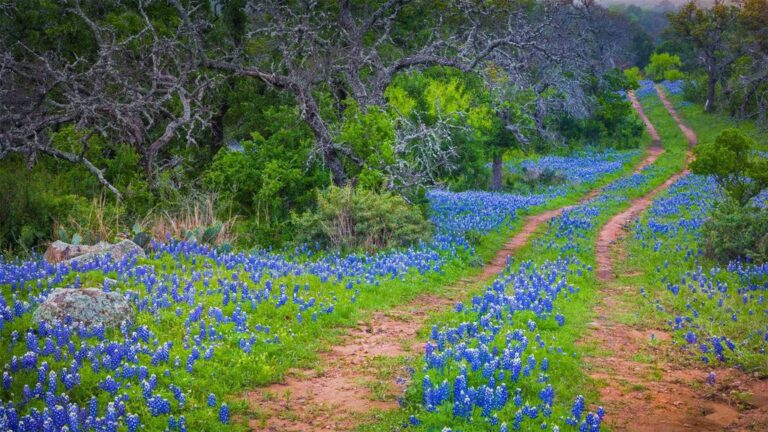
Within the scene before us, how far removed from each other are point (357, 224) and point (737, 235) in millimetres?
7893

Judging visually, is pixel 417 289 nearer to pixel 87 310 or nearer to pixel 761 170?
pixel 87 310

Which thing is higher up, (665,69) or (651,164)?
(665,69)

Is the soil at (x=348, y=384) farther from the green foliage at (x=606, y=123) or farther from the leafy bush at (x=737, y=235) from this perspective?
the green foliage at (x=606, y=123)

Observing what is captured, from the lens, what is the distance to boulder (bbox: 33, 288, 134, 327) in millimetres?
8164

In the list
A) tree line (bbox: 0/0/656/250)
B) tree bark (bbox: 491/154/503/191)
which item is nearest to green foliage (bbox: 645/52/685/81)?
tree bark (bbox: 491/154/503/191)

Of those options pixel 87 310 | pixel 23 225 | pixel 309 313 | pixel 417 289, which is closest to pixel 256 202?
pixel 23 225

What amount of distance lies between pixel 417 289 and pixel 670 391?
5022 millimetres

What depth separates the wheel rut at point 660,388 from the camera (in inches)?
279

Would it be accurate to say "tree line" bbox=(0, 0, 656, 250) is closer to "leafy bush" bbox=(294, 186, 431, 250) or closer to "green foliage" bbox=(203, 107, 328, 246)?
"green foliage" bbox=(203, 107, 328, 246)

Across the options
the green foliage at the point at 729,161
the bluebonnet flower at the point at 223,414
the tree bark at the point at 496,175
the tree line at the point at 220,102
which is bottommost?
the bluebonnet flower at the point at 223,414

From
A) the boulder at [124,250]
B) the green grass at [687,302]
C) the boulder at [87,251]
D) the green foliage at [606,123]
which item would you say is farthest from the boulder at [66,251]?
the green foliage at [606,123]

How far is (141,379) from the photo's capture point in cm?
704

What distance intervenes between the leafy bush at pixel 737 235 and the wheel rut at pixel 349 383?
22.4 feet

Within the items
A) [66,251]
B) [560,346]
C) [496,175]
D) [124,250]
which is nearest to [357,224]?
[124,250]
